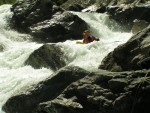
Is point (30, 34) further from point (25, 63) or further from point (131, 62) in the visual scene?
point (131, 62)

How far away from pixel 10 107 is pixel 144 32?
4350mm

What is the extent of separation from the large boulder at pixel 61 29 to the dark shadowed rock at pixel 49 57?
6453 mm

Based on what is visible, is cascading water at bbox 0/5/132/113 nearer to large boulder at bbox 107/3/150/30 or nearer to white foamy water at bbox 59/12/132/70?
white foamy water at bbox 59/12/132/70

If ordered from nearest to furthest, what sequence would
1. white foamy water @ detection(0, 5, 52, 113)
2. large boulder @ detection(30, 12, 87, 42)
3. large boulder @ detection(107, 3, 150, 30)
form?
white foamy water @ detection(0, 5, 52, 113) < large boulder @ detection(30, 12, 87, 42) < large boulder @ detection(107, 3, 150, 30)

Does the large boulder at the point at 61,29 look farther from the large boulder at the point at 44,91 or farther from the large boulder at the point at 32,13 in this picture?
the large boulder at the point at 44,91

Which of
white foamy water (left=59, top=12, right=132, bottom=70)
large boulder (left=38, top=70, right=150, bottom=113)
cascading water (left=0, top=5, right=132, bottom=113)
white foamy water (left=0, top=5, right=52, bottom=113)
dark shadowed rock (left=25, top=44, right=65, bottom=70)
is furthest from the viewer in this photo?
dark shadowed rock (left=25, top=44, right=65, bottom=70)

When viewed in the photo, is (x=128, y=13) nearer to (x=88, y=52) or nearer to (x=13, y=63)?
(x=88, y=52)

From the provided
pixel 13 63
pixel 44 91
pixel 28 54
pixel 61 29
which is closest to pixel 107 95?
pixel 44 91

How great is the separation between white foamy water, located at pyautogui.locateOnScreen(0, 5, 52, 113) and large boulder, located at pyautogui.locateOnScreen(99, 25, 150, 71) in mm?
2497

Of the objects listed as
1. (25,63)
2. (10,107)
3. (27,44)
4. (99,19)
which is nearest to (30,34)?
(27,44)

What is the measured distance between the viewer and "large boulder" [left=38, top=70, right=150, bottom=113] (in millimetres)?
8047

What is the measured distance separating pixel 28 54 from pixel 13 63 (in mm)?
873

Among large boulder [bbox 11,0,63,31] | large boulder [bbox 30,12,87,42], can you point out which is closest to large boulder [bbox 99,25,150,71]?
large boulder [bbox 30,12,87,42]

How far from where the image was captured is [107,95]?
8.37 m
